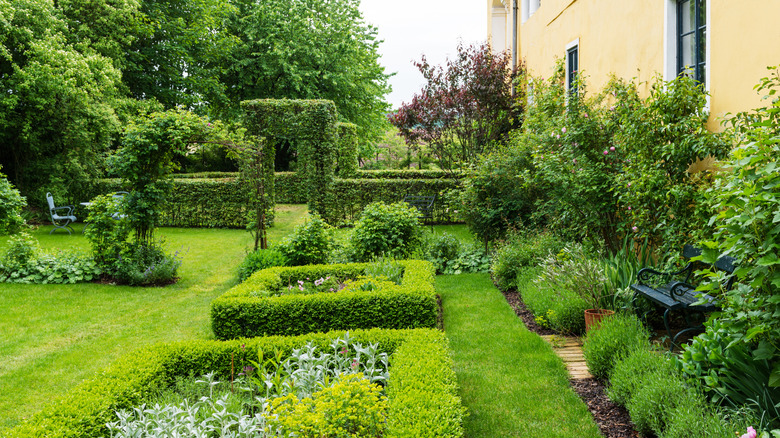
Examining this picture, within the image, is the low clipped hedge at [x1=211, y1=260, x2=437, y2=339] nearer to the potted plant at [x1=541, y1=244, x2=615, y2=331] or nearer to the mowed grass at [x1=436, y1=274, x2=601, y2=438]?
the mowed grass at [x1=436, y1=274, x2=601, y2=438]

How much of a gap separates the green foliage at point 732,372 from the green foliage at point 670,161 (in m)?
1.44

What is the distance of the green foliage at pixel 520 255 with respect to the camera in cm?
712

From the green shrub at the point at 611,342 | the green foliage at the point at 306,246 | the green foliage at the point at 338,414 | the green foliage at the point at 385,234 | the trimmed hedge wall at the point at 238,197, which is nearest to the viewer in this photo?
the green foliage at the point at 338,414

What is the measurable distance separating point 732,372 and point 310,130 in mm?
11475

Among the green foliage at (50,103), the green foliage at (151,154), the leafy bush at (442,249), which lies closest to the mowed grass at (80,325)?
the green foliage at (151,154)

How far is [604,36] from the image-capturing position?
7734 mm

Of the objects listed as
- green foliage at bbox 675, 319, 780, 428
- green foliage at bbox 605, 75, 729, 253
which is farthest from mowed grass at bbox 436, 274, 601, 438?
green foliage at bbox 605, 75, 729, 253

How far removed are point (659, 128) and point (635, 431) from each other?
3033 mm

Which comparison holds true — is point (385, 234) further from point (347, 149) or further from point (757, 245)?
point (347, 149)

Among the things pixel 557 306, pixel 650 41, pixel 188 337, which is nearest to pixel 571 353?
pixel 557 306

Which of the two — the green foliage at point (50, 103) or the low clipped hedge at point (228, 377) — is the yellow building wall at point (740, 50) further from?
the green foliage at point (50, 103)

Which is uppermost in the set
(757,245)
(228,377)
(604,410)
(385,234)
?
(757,245)

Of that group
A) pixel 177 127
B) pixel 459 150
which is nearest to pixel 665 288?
pixel 177 127

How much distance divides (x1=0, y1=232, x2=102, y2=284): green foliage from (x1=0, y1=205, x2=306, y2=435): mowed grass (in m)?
0.29
